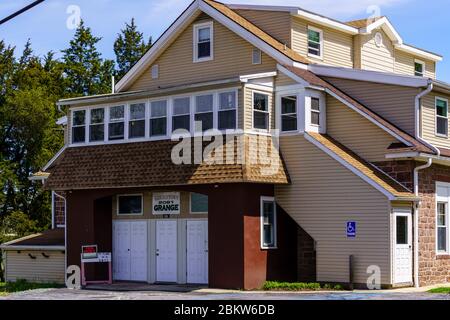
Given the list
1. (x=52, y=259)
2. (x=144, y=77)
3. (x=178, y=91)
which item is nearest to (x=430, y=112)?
(x=178, y=91)

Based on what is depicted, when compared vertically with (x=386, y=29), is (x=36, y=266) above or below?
below

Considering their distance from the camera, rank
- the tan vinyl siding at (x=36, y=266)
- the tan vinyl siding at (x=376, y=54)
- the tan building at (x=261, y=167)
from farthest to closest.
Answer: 1. the tan vinyl siding at (x=376, y=54)
2. the tan vinyl siding at (x=36, y=266)
3. the tan building at (x=261, y=167)

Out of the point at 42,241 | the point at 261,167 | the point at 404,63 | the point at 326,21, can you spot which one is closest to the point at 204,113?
the point at 261,167

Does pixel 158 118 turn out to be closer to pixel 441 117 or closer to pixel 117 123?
pixel 117 123

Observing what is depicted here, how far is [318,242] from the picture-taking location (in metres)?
28.8

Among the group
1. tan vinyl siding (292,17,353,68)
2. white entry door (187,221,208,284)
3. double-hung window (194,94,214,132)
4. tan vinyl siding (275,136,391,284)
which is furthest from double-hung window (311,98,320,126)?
white entry door (187,221,208,284)

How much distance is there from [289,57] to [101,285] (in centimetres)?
1073

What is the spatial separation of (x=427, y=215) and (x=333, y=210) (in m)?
3.42

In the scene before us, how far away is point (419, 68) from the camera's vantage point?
136 feet

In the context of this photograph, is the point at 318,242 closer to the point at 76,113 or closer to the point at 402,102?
the point at 402,102

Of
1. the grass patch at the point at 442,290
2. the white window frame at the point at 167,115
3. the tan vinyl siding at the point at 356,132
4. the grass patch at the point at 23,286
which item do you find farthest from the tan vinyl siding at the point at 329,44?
the grass patch at the point at 23,286

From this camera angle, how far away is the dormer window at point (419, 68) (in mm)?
41134

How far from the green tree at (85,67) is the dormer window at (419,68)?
2403cm

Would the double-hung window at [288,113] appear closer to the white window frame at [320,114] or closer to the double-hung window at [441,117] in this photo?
the white window frame at [320,114]
